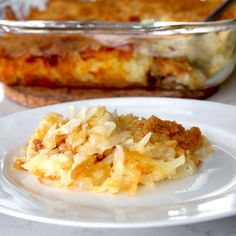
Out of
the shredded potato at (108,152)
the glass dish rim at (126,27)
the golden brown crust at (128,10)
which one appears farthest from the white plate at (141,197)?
the golden brown crust at (128,10)

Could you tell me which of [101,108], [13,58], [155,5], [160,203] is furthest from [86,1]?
[160,203]

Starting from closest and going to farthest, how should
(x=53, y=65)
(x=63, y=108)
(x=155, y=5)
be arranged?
1. (x=63, y=108)
2. (x=53, y=65)
3. (x=155, y=5)

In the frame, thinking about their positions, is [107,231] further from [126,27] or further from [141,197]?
[126,27]

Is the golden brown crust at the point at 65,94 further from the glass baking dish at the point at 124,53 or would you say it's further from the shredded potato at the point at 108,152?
the shredded potato at the point at 108,152

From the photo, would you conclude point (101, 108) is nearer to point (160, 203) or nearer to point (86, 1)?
point (160, 203)

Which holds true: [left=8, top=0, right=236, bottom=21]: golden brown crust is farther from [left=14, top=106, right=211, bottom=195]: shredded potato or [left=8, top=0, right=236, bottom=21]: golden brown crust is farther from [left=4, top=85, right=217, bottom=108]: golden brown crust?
[left=14, top=106, right=211, bottom=195]: shredded potato

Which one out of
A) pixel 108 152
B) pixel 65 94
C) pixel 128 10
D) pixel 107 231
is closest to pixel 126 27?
pixel 65 94
